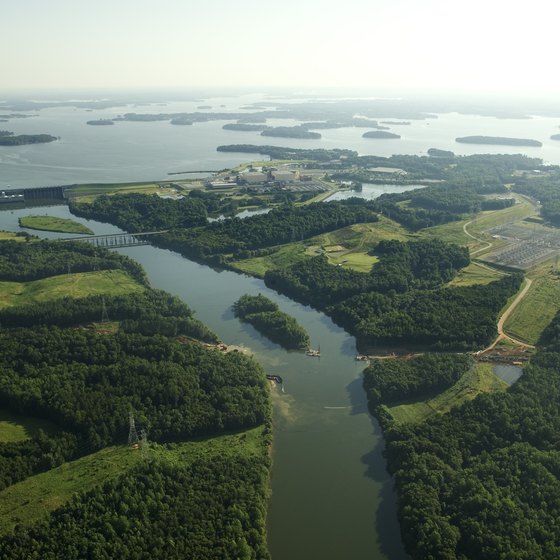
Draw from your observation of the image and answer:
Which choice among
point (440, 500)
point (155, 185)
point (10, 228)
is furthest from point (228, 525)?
point (155, 185)

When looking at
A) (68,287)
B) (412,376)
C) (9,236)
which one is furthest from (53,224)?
(412,376)

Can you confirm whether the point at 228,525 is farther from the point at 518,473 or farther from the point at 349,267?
the point at 349,267

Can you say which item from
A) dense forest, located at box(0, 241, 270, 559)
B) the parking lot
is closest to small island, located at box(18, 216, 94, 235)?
dense forest, located at box(0, 241, 270, 559)

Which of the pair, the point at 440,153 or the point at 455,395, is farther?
the point at 440,153

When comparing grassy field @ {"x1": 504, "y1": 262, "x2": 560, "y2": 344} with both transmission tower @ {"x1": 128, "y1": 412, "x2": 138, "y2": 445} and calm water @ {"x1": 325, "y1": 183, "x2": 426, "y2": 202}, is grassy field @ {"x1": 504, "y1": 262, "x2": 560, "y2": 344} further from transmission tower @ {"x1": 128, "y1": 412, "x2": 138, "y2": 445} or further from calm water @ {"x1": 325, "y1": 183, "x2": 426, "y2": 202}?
calm water @ {"x1": 325, "y1": 183, "x2": 426, "y2": 202}

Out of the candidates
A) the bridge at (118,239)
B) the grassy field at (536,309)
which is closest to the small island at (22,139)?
the bridge at (118,239)

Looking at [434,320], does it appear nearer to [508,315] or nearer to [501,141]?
[508,315]

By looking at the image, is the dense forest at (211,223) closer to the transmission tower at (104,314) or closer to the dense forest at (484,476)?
the transmission tower at (104,314)
